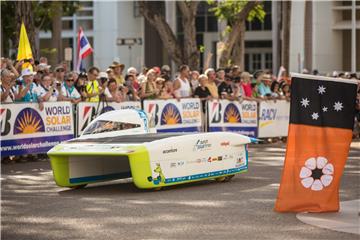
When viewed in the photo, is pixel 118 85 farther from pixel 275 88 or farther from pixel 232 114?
pixel 275 88

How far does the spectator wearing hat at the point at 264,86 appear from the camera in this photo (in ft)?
83.3

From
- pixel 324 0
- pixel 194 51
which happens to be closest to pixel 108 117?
pixel 194 51

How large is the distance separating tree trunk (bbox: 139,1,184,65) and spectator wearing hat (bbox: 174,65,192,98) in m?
8.13

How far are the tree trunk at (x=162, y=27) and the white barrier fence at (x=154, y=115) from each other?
22.4 feet

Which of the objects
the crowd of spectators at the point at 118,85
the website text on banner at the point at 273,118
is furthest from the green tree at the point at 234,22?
the website text on banner at the point at 273,118

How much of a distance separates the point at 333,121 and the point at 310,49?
28.1 meters

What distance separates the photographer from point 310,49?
39.2 meters

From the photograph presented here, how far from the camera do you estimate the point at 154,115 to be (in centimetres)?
2209

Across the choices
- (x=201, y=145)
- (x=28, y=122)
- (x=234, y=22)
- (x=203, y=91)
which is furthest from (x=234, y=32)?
Answer: (x=201, y=145)

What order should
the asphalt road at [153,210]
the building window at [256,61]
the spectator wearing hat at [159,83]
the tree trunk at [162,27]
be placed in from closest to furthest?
the asphalt road at [153,210], the spectator wearing hat at [159,83], the tree trunk at [162,27], the building window at [256,61]

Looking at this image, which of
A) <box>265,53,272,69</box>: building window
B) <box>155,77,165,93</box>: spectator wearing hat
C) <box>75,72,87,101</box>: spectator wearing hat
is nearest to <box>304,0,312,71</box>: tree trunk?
<box>155,77,165,93</box>: spectator wearing hat

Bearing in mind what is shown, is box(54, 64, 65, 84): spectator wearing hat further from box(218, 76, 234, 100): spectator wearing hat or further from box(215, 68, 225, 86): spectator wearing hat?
box(215, 68, 225, 86): spectator wearing hat

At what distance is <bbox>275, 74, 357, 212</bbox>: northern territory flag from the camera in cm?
1151

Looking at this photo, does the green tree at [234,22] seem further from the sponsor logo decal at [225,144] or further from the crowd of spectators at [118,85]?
the sponsor logo decal at [225,144]
